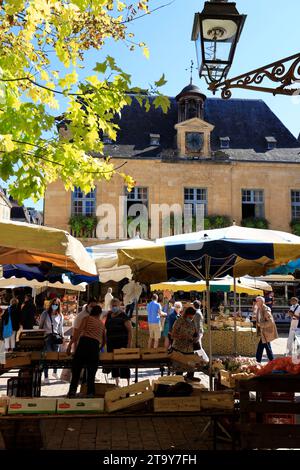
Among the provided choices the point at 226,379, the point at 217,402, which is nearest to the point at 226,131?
the point at 226,379

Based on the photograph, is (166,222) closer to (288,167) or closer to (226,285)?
(288,167)

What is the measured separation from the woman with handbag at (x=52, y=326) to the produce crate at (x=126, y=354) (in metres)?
3.05

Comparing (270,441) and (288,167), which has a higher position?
(288,167)

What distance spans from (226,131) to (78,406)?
28198 mm

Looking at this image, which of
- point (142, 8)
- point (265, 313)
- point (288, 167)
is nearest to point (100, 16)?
point (142, 8)

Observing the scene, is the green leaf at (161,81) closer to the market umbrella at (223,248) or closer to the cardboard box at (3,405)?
the market umbrella at (223,248)

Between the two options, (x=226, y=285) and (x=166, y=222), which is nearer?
(x=226, y=285)

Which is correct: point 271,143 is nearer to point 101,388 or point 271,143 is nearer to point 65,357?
point 65,357

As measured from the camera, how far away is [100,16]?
767 cm

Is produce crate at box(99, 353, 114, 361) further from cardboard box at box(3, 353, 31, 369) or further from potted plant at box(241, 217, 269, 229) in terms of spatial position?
potted plant at box(241, 217, 269, 229)

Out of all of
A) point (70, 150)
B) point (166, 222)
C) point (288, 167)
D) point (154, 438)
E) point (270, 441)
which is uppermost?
point (288, 167)

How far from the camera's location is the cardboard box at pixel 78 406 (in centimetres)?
484

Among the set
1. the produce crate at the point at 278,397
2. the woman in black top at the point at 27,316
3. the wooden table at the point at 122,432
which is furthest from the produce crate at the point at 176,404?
the woman in black top at the point at 27,316

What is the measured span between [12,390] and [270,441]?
365 cm
